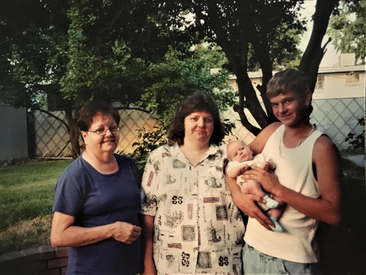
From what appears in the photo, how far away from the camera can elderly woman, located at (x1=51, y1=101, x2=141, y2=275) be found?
1711mm

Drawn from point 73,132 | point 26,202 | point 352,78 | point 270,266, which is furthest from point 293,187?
point 26,202

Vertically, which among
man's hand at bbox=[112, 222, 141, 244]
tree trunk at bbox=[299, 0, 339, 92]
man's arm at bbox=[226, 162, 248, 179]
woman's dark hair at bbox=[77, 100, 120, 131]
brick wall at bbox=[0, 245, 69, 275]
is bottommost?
brick wall at bbox=[0, 245, 69, 275]

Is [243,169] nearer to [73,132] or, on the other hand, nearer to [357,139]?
[357,139]

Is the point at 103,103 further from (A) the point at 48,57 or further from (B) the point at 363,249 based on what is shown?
(B) the point at 363,249

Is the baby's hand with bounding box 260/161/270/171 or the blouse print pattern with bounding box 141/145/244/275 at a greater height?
the baby's hand with bounding box 260/161/270/171

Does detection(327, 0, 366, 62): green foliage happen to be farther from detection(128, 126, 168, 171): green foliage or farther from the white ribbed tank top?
detection(128, 126, 168, 171): green foliage

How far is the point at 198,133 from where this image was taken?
5.73ft

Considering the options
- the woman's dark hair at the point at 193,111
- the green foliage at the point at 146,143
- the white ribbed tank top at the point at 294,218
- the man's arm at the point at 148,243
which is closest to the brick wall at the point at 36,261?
the man's arm at the point at 148,243

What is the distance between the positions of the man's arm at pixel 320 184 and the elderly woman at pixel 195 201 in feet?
0.78

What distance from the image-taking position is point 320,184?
5.37 ft

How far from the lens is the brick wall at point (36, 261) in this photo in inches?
78.1

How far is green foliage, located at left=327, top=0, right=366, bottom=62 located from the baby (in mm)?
929

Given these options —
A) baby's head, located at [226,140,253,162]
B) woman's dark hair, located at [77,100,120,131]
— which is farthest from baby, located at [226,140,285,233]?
woman's dark hair, located at [77,100,120,131]

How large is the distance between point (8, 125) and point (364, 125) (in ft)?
7.82
